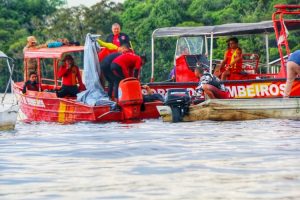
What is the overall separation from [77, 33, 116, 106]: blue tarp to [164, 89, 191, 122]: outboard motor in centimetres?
212

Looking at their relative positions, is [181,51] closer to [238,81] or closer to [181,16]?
[238,81]

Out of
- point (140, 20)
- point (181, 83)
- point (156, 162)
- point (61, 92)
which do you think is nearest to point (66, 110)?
point (61, 92)

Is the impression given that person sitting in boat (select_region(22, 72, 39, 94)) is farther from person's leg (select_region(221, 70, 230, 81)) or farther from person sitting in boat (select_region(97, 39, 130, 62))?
person's leg (select_region(221, 70, 230, 81))

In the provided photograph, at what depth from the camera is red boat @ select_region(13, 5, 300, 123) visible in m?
21.9

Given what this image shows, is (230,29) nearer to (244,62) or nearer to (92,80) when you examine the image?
(244,62)

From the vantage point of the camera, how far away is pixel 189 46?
26.1 meters

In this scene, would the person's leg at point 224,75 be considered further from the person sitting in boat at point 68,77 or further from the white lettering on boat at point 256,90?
the person sitting in boat at point 68,77

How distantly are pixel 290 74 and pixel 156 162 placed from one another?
7.42 meters

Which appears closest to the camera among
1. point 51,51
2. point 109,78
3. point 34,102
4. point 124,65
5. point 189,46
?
point 124,65

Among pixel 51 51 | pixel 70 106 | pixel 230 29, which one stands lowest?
pixel 70 106

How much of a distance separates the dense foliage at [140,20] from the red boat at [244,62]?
35.9 metres

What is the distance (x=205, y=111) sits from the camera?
808 inches

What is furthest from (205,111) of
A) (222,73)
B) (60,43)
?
(60,43)

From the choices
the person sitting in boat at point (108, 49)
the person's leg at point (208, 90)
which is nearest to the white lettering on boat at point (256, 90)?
the person's leg at point (208, 90)
